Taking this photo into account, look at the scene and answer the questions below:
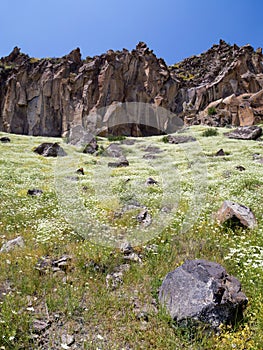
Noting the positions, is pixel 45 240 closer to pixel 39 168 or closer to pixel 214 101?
pixel 39 168

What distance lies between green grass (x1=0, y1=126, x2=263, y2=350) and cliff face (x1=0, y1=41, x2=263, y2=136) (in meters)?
47.5

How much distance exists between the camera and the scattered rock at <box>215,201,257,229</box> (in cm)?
916

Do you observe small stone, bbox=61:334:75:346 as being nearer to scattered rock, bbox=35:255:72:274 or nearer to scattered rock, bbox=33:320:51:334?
scattered rock, bbox=33:320:51:334

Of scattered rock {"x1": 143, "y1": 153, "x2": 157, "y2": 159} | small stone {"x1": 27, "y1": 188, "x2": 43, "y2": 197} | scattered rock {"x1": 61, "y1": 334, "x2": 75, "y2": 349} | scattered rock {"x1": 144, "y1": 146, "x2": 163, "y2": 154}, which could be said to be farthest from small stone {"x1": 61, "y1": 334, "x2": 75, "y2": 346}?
scattered rock {"x1": 144, "y1": 146, "x2": 163, "y2": 154}

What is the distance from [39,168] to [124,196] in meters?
12.4

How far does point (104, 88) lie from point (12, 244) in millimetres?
60995

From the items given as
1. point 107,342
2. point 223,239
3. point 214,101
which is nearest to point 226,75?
point 214,101

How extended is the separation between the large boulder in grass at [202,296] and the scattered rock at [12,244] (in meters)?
4.75

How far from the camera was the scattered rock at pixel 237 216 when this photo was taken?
916 centimetres

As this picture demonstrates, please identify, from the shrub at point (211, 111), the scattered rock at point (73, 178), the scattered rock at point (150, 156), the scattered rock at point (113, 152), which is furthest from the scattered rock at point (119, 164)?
the shrub at point (211, 111)

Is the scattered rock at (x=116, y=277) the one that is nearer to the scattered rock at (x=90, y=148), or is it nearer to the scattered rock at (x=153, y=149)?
the scattered rock at (x=153, y=149)

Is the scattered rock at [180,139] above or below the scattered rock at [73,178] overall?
above

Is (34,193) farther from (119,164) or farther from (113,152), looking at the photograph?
(113,152)

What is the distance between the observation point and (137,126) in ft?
208
